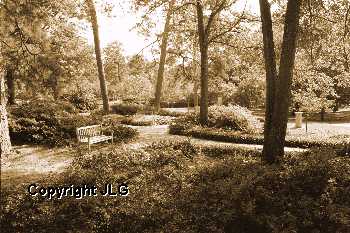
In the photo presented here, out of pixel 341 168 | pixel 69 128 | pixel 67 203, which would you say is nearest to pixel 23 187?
pixel 67 203

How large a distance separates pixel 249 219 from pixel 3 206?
17.2 feet

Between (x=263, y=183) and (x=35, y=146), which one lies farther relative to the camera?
(x=35, y=146)

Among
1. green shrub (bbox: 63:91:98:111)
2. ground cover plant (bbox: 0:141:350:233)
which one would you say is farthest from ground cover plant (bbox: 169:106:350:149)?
green shrub (bbox: 63:91:98:111)

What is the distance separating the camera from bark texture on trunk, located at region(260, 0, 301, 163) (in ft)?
32.0

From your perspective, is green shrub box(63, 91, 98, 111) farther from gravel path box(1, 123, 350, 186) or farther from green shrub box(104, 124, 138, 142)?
gravel path box(1, 123, 350, 186)

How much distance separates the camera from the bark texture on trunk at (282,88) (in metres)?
9.74

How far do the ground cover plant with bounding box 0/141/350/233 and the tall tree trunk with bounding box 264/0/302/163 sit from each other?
1.83ft

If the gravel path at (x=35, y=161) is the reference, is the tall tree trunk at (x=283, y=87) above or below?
above

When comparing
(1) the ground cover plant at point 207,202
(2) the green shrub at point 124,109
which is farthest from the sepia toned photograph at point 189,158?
(2) the green shrub at point 124,109

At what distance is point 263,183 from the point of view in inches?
345

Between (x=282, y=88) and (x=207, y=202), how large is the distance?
354cm

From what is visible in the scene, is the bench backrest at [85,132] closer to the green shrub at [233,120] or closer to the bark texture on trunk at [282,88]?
the bark texture on trunk at [282,88]

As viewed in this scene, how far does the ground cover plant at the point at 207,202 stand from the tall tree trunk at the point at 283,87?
0.56 meters

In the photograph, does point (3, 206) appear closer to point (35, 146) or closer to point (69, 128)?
point (35, 146)
